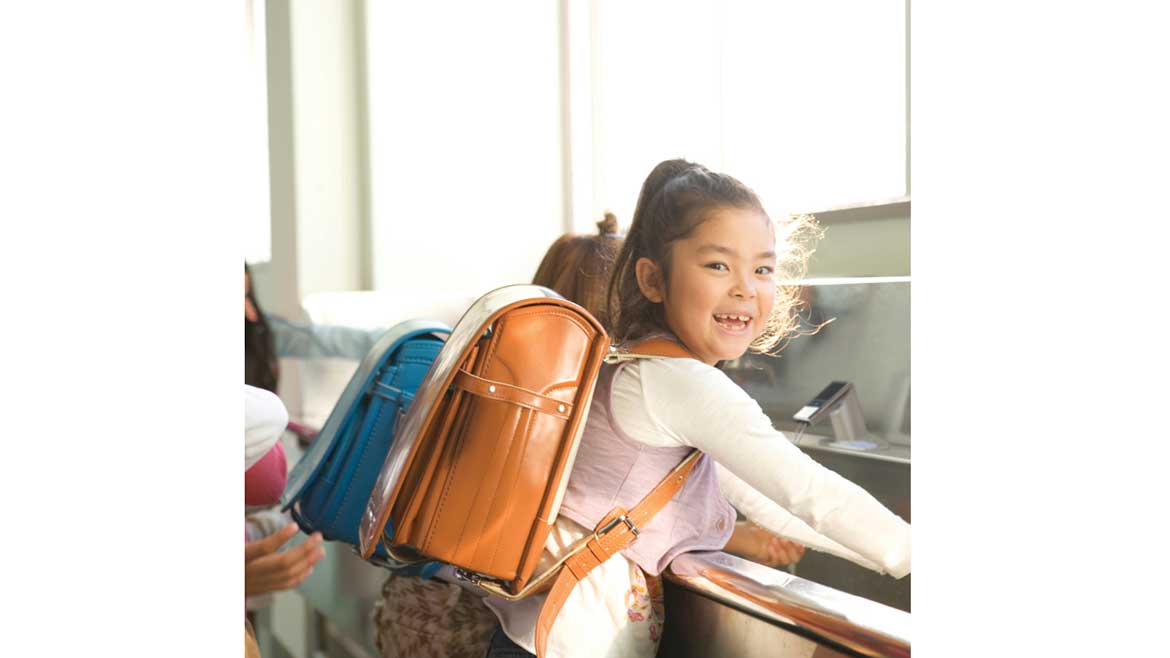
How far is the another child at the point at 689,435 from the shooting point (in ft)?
3.48

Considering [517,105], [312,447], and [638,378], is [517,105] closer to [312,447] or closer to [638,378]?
[638,378]

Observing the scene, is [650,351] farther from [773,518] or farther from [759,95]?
[759,95]

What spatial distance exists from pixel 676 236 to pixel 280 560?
60 centimetres

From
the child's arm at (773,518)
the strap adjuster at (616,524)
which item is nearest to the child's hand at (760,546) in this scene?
the child's arm at (773,518)

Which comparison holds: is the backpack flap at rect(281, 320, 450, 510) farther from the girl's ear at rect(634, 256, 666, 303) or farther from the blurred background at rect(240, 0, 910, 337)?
the girl's ear at rect(634, 256, 666, 303)

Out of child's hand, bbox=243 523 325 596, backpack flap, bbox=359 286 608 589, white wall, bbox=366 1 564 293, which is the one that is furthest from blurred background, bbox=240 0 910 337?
child's hand, bbox=243 523 325 596

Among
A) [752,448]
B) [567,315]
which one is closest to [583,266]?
[567,315]

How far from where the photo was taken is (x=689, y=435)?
1.08m

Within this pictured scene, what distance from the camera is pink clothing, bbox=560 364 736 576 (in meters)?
1.06

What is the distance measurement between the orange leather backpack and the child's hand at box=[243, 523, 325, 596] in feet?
0.40

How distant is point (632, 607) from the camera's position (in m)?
1.08
